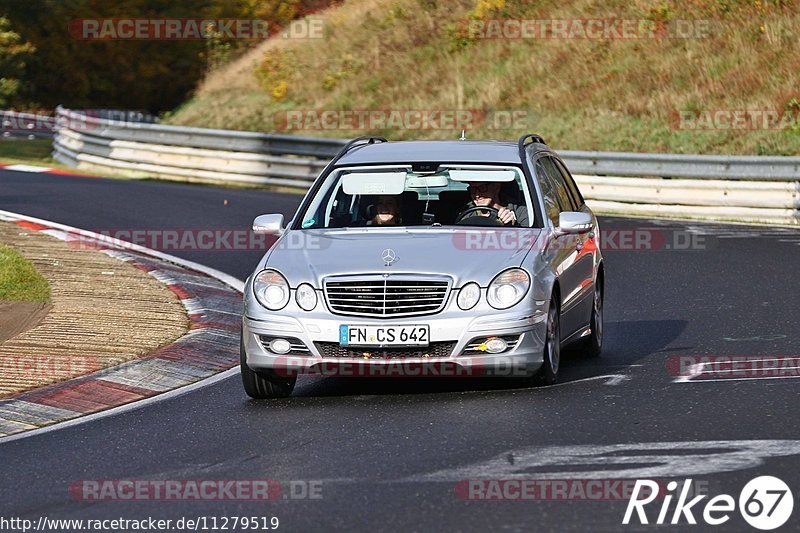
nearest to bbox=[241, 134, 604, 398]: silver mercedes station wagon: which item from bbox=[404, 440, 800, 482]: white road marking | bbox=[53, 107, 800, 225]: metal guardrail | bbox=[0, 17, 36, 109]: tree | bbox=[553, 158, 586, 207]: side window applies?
bbox=[553, 158, 586, 207]: side window

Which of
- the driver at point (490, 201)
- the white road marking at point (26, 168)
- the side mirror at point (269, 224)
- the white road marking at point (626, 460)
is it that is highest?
the driver at point (490, 201)

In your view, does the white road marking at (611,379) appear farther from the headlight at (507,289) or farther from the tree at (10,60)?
the tree at (10,60)

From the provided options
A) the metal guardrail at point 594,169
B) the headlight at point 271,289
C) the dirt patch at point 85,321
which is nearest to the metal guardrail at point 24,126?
the metal guardrail at point 594,169

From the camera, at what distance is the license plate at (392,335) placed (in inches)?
367

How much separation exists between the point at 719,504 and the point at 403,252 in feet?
11.7

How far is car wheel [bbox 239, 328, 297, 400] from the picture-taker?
32.2ft

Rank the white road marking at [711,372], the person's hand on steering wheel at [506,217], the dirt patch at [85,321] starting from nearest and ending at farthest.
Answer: the white road marking at [711,372]
the person's hand on steering wheel at [506,217]
the dirt patch at [85,321]

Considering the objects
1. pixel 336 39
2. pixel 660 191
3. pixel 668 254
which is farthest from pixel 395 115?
pixel 668 254

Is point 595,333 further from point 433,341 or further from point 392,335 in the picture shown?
point 392,335

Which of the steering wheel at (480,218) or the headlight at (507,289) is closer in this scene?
the headlight at (507,289)

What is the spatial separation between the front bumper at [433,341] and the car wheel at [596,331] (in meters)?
1.96

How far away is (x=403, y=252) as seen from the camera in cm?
974

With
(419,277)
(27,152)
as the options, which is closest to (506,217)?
(419,277)

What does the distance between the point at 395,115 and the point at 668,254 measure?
682 inches
